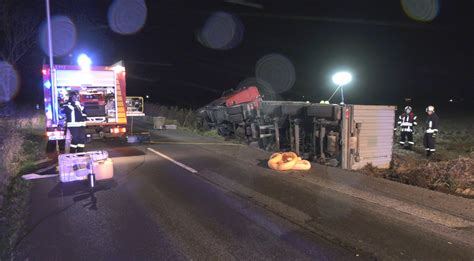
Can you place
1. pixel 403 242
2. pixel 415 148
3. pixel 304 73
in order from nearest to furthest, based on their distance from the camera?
pixel 403 242
pixel 415 148
pixel 304 73

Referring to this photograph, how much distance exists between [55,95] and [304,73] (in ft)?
159

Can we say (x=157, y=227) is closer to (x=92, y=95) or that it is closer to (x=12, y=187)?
(x=12, y=187)

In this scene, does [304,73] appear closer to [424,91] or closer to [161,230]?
[424,91]

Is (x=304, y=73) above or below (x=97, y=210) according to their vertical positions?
above

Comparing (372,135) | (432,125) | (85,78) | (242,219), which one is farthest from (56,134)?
(432,125)

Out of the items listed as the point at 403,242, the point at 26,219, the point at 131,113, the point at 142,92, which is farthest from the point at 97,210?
the point at 142,92

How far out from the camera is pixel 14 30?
119ft

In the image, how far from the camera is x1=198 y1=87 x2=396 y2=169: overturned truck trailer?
1127cm

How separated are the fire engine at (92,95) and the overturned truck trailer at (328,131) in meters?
5.36

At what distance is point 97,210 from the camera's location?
7.00 meters

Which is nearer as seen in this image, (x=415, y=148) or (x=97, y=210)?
(x=97, y=210)

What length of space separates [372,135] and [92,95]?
9097 mm

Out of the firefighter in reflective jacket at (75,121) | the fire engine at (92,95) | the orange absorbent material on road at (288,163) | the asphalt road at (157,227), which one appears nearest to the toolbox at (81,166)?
the asphalt road at (157,227)

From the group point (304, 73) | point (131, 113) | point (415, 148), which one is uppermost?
point (304, 73)
